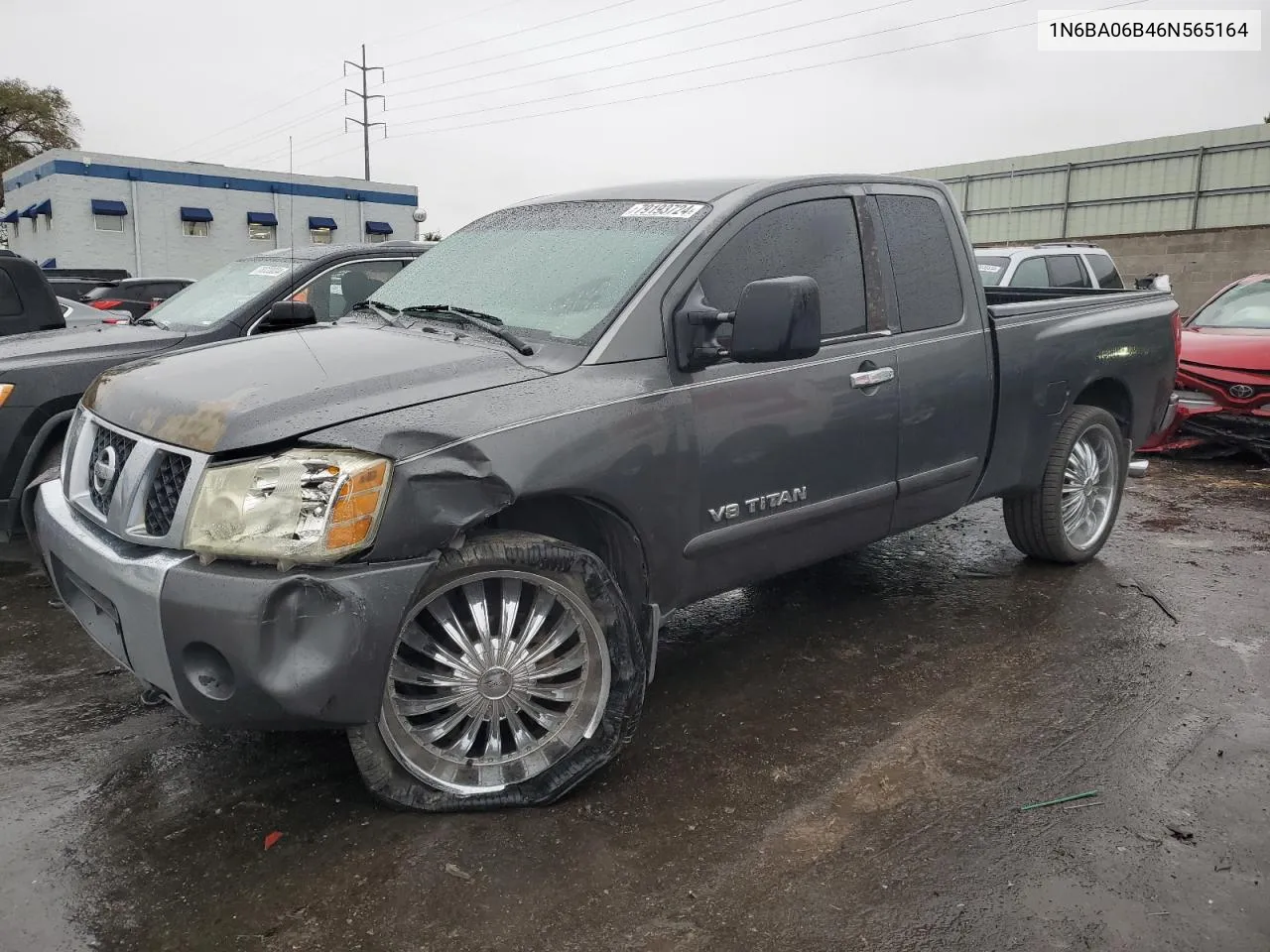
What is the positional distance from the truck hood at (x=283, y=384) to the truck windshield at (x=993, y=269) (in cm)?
795

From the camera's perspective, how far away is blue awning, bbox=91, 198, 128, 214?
34062mm

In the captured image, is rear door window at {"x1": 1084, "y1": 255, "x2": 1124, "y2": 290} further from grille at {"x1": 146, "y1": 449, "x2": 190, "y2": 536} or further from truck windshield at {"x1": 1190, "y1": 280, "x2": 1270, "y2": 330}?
grille at {"x1": 146, "y1": 449, "x2": 190, "y2": 536}

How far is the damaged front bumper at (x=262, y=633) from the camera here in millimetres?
2482

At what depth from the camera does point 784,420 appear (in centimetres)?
353

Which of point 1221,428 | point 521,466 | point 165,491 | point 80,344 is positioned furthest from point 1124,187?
point 165,491

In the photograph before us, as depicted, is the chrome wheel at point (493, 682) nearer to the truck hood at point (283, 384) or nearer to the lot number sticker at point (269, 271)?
the truck hood at point (283, 384)

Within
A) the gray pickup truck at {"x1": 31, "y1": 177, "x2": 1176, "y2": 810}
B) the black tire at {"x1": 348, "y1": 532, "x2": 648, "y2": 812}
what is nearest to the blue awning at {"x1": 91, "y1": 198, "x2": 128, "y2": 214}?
the gray pickup truck at {"x1": 31, "y1": 177, "x2": 1176, "y2": 810}

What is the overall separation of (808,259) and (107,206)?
3632cm

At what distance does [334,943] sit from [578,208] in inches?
106

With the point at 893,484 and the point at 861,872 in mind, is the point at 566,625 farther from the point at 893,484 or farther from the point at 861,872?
the point at 893,484

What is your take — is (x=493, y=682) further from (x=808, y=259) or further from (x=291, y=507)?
(x=808, y=259)

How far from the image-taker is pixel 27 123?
53.0 meters

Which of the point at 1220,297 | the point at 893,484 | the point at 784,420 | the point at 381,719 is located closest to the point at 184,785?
the point at 381,719

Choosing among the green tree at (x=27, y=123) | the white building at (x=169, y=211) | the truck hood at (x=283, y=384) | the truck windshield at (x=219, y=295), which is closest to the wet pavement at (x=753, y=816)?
the truck hood at (x=283, y=384)
